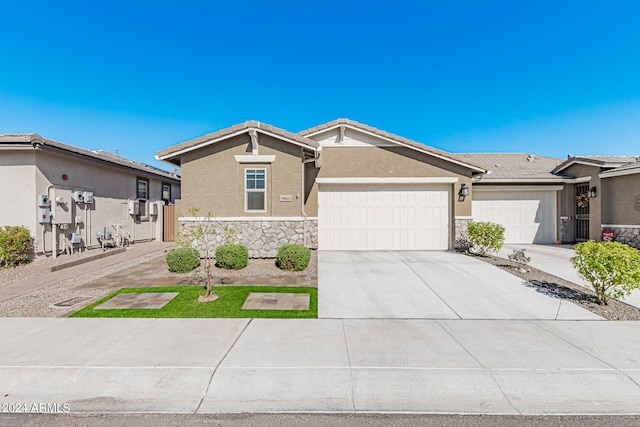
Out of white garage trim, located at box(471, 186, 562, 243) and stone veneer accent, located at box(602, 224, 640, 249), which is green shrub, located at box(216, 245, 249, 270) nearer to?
white garage trim, located at box(471, 186, 562, 243)

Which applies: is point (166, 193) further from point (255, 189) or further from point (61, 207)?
point (255, 189)

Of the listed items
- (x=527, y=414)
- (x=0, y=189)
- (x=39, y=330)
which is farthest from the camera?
(x=0, y=189)

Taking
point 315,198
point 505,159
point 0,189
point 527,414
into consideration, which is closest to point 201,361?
point 527,414

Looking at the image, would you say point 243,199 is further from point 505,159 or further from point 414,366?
point 505,159

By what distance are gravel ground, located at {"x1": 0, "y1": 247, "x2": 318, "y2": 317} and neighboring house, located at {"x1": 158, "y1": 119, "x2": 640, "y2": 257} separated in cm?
151

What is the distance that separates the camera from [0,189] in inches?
357

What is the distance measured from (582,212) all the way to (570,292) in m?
9.15

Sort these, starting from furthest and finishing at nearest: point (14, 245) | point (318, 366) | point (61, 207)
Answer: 1. point (61, 207)
2. point (14, 245)
3. point (318, 366)

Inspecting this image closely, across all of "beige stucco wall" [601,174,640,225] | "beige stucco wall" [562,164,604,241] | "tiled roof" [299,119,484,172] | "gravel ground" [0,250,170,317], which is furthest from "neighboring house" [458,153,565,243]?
"gravel ground" [0,250,170,317]

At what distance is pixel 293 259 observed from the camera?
26.2 ft

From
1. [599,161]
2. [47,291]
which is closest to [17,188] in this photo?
[47,291]

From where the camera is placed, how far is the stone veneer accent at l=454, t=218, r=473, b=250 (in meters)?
10.7

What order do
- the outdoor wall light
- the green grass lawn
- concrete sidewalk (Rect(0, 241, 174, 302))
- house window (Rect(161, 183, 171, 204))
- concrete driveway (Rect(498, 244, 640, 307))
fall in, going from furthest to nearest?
house window (Rect(161, 183, 171, 204)) < the outdoor wall light < concrete driveway (Rect(498, 244, 640, 307)) < concrete sidewalk (Rect(0, 241, 174, 302)) < the green grass lawn

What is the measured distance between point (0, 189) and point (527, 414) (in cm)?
1390
